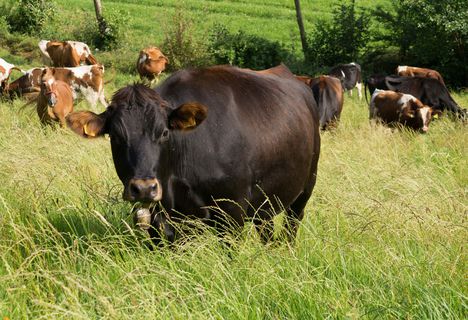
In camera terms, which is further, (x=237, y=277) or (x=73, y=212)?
(x=73, y=212)

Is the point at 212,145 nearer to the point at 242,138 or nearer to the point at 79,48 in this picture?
the point at 242,138

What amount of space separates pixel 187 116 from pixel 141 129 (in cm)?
29

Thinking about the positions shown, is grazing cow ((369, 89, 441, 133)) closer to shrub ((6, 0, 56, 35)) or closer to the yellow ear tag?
the yellow ear tag

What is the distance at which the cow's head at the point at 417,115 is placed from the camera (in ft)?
41.2

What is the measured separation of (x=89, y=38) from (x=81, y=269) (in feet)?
83.2

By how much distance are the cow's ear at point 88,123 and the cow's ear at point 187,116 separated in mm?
412

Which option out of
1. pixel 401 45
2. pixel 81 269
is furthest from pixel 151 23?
pixel 81 269

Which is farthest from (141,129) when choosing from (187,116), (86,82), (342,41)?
(342,41)

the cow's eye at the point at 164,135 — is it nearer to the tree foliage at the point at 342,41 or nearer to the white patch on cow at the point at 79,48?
the white patch on cow at the point at 79,48

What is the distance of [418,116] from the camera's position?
12664mm

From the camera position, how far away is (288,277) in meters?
3.78

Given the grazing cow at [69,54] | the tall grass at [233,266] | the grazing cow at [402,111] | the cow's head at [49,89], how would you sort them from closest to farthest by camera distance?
the tall grass at [233,266] → the cow's head at [49,89] → the grazing cow at [402,111] → the grazing cow at [69,54]

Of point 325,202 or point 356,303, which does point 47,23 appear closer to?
point 325,202

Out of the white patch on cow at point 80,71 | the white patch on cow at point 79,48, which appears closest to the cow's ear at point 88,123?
the white patch on cow at point 80,71
